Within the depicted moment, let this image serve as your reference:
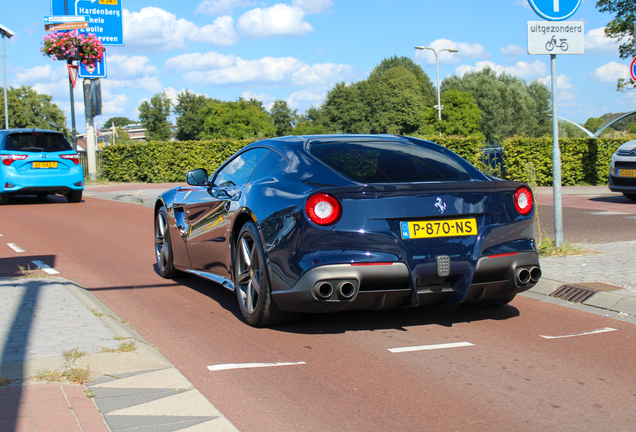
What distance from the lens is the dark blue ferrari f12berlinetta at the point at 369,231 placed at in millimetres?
4422

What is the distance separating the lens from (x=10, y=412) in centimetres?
318

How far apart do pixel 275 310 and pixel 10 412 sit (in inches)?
81.6

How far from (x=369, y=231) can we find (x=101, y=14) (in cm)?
2532

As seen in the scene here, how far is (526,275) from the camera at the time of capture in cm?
481

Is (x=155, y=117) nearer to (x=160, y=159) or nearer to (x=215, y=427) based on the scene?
(x=160, y=159)

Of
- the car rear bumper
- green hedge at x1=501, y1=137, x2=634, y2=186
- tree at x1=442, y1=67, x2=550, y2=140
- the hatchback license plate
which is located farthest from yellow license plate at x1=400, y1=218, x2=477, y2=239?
tree at x1=442, y1=67, x2=550, y2=140

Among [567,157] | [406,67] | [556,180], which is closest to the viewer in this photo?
[556,180]

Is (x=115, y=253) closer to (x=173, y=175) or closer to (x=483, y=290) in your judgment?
(x=483, y=290)

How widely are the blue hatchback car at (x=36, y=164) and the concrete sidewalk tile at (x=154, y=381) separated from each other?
46.0 ft

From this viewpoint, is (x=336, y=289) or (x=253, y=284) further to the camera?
(x=253, y=284)

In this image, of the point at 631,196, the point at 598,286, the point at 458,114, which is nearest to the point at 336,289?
the point at 598,286

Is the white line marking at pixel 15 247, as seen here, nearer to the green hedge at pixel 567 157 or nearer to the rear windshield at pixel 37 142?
the rear windshield at pixel 37 142

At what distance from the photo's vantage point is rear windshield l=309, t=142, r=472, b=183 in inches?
192

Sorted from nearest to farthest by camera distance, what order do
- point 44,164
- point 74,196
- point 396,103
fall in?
1. point 44,164
2. point 74,196
3. point 396,103
